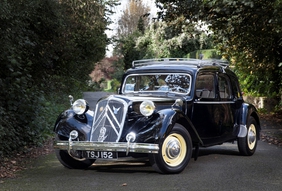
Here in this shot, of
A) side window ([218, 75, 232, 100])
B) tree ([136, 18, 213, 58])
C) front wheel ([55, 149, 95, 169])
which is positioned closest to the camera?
front wheel ([55, 149, 95, 169])

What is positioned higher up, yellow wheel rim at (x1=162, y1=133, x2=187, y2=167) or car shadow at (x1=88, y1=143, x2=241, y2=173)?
yellow wheel rim at (x1=162, y1=133, x2=187, y2=167)

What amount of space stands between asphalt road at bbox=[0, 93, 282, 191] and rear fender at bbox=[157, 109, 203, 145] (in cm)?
58

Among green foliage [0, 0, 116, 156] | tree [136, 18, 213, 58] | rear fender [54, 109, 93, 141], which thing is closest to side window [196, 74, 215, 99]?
rear fender [54, 109, 93, 141]

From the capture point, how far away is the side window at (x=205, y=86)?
923 cm

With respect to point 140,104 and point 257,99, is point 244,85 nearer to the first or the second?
point 257,99

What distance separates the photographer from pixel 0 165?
28.0 feet

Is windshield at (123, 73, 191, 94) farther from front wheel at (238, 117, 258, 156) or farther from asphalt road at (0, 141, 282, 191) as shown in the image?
front wheel at (238, 117, 258, 156)

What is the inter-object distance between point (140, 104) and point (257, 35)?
10631 mm

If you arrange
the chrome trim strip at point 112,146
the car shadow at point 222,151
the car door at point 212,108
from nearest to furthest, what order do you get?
the chrome trim strip at point 112,146
the car door at point 212,108
the car shadow at point 222,151

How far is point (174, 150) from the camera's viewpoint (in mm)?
7883

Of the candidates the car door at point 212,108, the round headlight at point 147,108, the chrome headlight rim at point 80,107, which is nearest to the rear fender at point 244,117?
the car door at point 212,108

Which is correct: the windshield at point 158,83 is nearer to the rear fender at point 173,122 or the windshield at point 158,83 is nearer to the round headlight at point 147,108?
the rear fender at point 173,122

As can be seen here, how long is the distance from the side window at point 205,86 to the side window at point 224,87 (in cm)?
25

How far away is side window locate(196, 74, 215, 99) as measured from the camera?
923 cm
